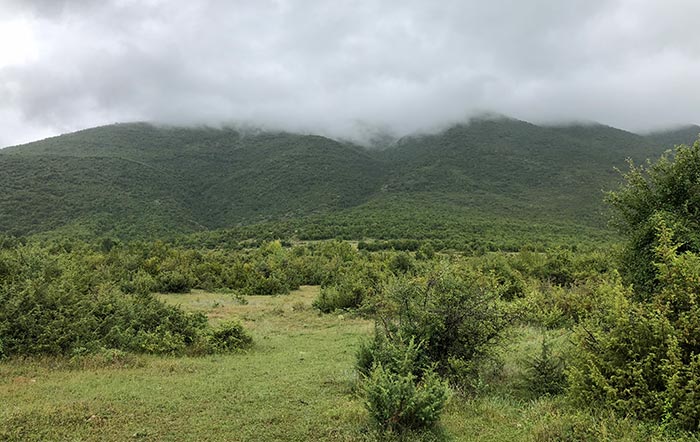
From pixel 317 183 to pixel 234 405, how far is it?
92374 millimetres

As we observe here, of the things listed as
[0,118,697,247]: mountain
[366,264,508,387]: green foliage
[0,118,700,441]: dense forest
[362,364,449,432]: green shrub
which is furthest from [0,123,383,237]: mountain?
[362,364,449,432]: green shrub

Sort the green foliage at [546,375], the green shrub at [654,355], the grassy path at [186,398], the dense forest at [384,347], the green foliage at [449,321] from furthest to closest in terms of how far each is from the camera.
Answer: the green foliage at [449,321], the green foliage at [546,375], the grassy path at [186,398], the dense forest at [384,347], the green shrub at [654,355]

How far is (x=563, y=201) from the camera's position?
259 ft

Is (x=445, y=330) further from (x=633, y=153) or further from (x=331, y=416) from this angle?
(x=633, y=153)

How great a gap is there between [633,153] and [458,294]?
10327 centimetres

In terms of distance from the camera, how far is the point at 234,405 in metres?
8.25

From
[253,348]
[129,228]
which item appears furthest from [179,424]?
[129,228]

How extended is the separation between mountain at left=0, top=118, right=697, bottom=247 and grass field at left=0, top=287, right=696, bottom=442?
52504mm

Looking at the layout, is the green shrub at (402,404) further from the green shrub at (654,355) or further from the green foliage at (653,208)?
the green foliage at (653,208)

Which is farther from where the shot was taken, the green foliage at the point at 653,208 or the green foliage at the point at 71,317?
the green foliage at the point at 71,317

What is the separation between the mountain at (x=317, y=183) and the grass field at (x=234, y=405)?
52.5 m

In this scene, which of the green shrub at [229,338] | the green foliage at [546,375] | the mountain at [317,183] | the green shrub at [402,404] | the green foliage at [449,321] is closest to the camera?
the green shrub at [402,404]

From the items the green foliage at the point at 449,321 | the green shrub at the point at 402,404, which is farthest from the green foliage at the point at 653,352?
the green shrub at the point at 402,404

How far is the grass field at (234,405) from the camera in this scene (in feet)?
21.6
